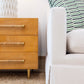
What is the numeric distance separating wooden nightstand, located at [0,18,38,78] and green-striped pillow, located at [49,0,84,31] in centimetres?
34

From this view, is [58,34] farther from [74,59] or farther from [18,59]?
[18,59]

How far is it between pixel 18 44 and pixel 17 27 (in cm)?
16

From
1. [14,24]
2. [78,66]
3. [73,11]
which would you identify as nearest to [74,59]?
[78,66]

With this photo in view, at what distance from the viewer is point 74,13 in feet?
3.99

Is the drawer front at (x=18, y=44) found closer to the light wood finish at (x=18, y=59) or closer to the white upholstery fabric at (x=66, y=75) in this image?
the light wood finish at (x=18, y=59)

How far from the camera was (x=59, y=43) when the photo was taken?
32.1 inches

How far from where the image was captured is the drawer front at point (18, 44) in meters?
1.32

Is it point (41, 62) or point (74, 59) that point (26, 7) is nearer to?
point (41, 62)

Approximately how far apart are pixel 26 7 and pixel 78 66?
1188mm

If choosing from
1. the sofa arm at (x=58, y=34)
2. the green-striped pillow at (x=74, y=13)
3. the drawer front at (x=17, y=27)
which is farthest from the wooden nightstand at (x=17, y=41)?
the sofa arm at (x=58, y=34)

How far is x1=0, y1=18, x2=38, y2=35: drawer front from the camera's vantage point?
4.34 feet

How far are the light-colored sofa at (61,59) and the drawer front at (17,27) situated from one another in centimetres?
54

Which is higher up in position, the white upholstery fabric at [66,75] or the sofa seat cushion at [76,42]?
the sofa seat cushion at [76,42]

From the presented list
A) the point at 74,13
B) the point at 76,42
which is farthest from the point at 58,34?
the point at 74,13
